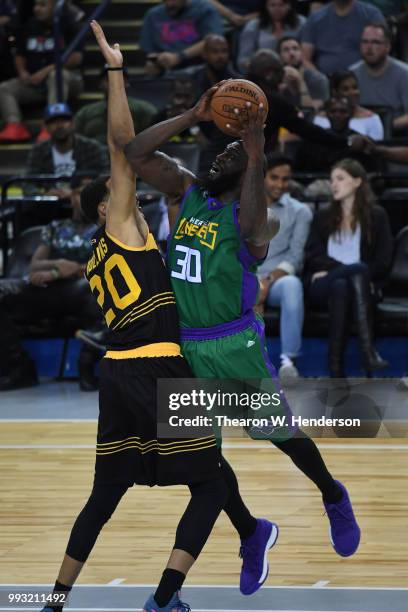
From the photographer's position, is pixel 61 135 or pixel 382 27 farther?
pixel 382 27

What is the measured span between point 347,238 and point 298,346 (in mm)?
925

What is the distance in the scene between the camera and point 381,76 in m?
11.7

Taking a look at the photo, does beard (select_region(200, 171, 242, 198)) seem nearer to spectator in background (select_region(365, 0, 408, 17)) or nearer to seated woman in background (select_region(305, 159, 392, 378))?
seated woman in background (select_region(305, 159, 392, 378))

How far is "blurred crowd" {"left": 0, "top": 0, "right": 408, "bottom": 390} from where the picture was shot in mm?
9648

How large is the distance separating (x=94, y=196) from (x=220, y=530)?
190 cm

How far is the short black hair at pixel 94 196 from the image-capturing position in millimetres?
4944

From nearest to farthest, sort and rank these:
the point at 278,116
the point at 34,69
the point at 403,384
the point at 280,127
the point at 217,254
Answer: the point at 217,254
the point at 403,384
the point at 278,116
the point at 280,127
the point at 34,69

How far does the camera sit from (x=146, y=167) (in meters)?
4.72

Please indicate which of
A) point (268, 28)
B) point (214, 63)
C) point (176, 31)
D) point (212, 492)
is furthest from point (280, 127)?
point (212, 492)

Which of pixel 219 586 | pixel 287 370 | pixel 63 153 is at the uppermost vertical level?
A: pixel 219 586

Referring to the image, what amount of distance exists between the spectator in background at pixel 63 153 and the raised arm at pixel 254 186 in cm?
628

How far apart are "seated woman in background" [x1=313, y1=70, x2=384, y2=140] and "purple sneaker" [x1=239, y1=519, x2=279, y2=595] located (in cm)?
620

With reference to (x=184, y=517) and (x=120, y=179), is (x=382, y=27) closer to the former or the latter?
(x=120, y=179)

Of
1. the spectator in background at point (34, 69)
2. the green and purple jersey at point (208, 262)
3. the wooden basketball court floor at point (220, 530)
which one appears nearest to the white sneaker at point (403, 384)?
the wooden basketball court floor at point (220, 530)
